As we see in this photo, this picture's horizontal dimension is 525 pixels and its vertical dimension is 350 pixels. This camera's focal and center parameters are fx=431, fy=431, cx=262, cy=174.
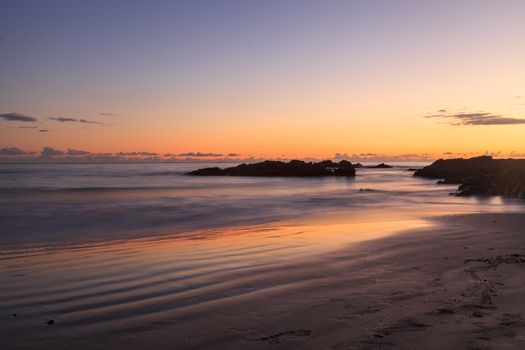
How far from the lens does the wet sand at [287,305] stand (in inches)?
159

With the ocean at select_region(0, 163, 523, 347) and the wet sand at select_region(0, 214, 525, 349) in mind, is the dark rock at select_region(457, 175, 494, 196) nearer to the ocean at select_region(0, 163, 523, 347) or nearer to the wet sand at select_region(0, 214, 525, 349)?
the ocean at select_region(0, 163, 523, 347)

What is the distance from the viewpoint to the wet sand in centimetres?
404

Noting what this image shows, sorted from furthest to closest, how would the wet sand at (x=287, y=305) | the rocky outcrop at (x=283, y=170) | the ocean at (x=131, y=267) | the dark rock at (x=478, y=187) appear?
the rocky outcrop at (x=283, y=170) < the dark rock at (x=478, y=187) < the ocean at (x=131, y=267) < the wet sand at (x=287, y=305)

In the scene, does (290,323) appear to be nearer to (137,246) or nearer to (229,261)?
(229,261)

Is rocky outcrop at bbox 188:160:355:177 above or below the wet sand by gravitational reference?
above

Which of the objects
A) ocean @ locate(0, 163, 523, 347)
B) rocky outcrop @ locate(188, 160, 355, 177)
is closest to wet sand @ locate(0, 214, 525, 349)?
ocean @ locate(0, 163, 523, 347)

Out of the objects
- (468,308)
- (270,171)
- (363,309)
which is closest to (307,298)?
(363,309)

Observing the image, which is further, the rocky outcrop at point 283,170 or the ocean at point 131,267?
the rocky outcrop at point 283,170

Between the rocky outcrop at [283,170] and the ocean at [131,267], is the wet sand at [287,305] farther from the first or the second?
the rocky outcrop at [283,170]

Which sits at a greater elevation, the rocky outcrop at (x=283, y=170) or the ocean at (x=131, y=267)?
the rocky outcrop at (x=283, y=170)

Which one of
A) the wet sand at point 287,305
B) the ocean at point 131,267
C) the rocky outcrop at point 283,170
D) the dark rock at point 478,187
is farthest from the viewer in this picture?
the rocky outcrop at point 283,170

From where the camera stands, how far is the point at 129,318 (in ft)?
15.6

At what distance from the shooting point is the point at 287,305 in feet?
16.9

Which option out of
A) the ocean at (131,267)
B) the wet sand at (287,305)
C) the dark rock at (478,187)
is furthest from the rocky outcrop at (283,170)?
the wet sand at (287,305)
